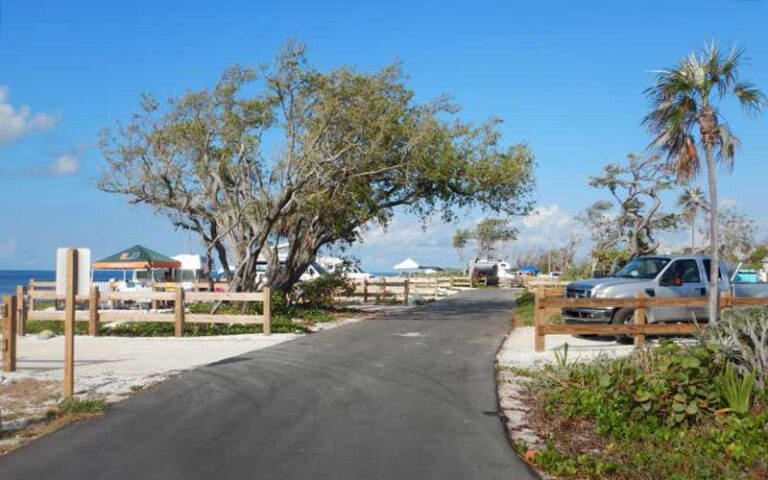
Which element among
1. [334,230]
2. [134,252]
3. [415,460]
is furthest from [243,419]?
[134,252]

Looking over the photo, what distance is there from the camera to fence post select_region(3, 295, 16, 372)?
11.7 m

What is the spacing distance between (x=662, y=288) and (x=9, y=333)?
41.1 feet

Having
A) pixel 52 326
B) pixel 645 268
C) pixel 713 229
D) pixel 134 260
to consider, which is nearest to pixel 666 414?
pixel 713 229

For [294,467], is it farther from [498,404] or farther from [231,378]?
[231,378]

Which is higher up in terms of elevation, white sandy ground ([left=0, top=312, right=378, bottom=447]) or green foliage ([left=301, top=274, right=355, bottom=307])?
green foliage ([left=301, top=274, right=355, bottom=307])

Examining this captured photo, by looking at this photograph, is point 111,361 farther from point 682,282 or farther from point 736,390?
point 682,282

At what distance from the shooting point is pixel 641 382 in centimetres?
845

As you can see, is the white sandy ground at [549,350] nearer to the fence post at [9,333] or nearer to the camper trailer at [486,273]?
the fence post at [9,333]

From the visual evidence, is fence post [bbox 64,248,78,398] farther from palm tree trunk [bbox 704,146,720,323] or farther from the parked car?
the parked car

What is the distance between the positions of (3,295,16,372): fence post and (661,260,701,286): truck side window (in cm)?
1251

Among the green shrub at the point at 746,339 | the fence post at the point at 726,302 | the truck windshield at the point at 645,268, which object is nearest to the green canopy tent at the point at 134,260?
the truck windshield at the point at 645,268

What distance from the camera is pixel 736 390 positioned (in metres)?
8.09

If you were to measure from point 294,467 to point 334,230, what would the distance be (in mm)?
19790

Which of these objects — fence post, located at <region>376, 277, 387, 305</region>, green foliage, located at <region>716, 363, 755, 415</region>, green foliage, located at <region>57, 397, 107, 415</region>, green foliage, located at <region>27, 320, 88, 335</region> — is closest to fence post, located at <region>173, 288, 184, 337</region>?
green foliage, located at <region>27, 320, 88, 335</region>
